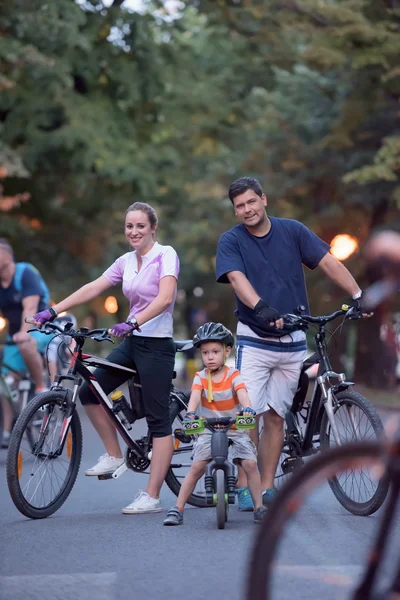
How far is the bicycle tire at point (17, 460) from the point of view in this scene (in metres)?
7.20

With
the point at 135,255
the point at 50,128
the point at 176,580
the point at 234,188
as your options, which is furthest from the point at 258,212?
the point at 50,128

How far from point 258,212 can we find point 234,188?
0.20 metres

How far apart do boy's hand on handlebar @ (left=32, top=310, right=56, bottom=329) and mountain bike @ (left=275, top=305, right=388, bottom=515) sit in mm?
1419

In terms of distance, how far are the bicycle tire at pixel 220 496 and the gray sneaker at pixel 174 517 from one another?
270mm

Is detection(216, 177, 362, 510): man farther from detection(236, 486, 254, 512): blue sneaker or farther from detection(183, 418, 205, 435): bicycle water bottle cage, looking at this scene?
detection(183, 418, 205, 435): bicycle water bottle cage

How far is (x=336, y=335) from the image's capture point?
25.7ft

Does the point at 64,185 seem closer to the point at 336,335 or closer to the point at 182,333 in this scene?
the point at 336,335

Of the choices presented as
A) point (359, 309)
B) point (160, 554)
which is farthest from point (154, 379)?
point (160, 554)

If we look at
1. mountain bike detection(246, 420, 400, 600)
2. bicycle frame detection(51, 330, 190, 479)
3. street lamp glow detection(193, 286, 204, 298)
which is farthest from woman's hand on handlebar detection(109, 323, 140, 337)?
street lamp glow detection(193, 286, 204, 298)

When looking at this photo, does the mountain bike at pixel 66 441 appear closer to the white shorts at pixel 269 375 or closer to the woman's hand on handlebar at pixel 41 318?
the woman's hand on handlebar at pixel 41 318

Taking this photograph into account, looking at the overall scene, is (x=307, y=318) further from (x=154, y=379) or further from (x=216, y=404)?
(x=154, y=379)

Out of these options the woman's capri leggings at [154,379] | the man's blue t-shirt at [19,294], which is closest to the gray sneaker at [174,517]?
the woman's capri leggings at [154,379]

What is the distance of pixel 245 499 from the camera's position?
7641 millimetres

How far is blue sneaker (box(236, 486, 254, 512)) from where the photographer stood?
7.58 meters
